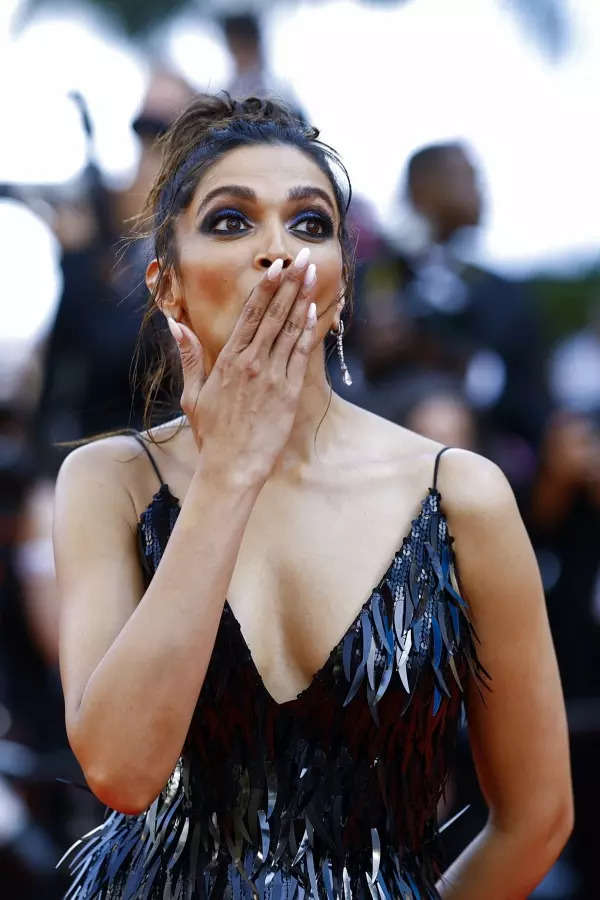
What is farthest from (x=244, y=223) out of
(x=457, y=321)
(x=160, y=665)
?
(x=457, y=321)

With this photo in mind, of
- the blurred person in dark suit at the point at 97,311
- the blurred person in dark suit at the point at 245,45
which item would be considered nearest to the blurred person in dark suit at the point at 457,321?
the blurred person in dark suit at the point at 245,45

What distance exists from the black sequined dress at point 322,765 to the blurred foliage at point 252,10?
2406 mm

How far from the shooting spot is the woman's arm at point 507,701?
75.6 inches

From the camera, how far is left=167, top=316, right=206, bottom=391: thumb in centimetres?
174

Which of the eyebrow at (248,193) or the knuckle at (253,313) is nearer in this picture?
the knuckle at (253,313)

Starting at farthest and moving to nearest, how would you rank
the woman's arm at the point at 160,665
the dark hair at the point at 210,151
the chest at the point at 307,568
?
the dark hair at the point at 210,151 → the chest at the point at 307,568 → the woman's arm at the point at 160,665

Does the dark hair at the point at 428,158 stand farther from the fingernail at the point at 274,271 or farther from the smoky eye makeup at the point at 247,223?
the fingernail at the point at 274,271

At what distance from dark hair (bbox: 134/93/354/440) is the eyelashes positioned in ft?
0.29

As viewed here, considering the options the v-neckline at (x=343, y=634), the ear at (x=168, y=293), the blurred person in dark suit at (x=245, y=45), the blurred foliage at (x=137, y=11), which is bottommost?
the v-neckline at (x=343, y=634)

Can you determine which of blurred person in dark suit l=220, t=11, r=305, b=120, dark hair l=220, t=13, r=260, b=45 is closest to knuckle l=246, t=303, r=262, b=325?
blurred person in dark suit l=220, t=11, r=305, b=120

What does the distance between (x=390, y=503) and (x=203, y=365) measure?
15.2 inches

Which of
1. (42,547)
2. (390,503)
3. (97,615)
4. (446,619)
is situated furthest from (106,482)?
(42,547)

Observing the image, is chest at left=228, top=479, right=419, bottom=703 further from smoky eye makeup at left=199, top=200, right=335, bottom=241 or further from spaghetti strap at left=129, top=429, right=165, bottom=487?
smoky eye makeup at left=199, top=200, right=335, bottom=241

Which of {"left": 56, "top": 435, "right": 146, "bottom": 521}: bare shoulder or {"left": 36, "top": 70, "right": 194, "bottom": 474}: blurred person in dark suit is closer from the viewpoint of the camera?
{"left": 56, "top": 435, "right": 146, "bottom": 521}: bare shoulder
